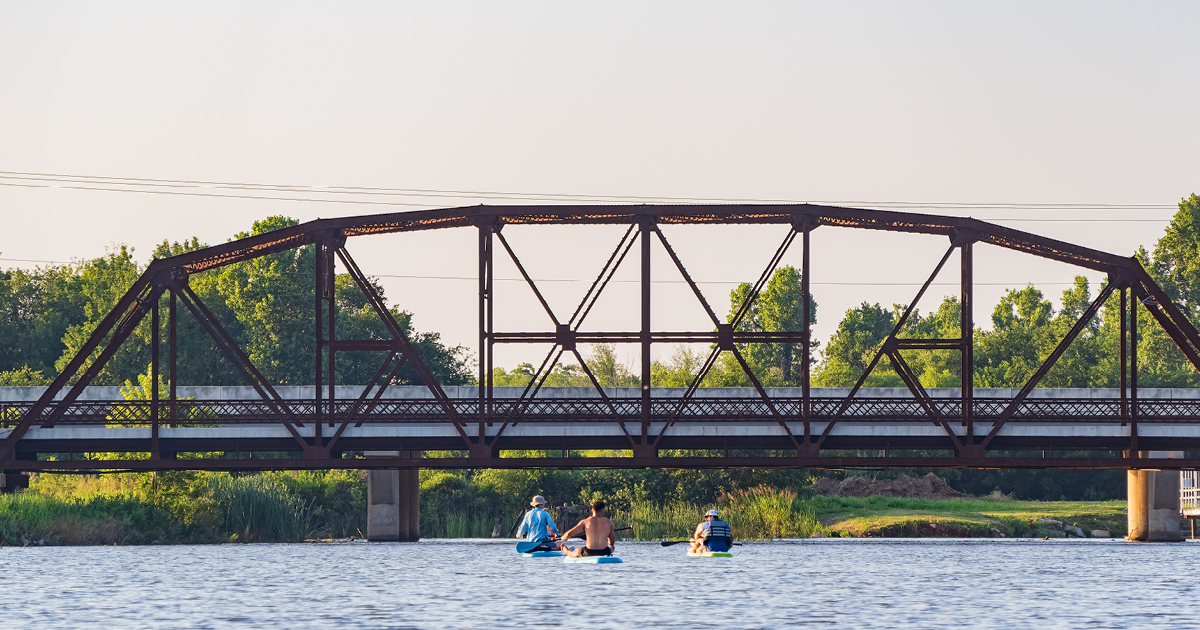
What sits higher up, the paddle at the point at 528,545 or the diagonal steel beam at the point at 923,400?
the diagonal steel beam at the point at 923,400

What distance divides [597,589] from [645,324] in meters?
21.8

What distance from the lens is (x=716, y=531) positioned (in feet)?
178

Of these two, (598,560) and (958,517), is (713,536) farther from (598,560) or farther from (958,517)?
(958,517)

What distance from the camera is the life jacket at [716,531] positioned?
54188 millimetres

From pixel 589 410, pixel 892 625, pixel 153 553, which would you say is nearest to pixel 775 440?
pixel 589 410

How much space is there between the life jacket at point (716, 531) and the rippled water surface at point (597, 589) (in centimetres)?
71

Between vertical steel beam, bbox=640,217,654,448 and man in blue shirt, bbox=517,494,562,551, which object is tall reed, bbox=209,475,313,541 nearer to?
vertical steel beam, bbox=640,217,654,448

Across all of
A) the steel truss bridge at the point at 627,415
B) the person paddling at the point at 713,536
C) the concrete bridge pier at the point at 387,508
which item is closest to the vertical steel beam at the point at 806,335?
the steel truss bridge at the point at 627,415

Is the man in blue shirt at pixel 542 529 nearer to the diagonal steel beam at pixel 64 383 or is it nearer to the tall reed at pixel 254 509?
the diagonal steel beam at pixel 64 383

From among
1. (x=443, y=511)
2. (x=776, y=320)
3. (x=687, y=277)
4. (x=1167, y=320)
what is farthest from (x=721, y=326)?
(x=776, y=320)

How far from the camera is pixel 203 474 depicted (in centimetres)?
7194

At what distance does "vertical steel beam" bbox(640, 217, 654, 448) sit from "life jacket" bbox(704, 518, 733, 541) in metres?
8.13

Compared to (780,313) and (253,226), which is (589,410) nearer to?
(253,226)

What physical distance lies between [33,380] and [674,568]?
7199 centimetres
